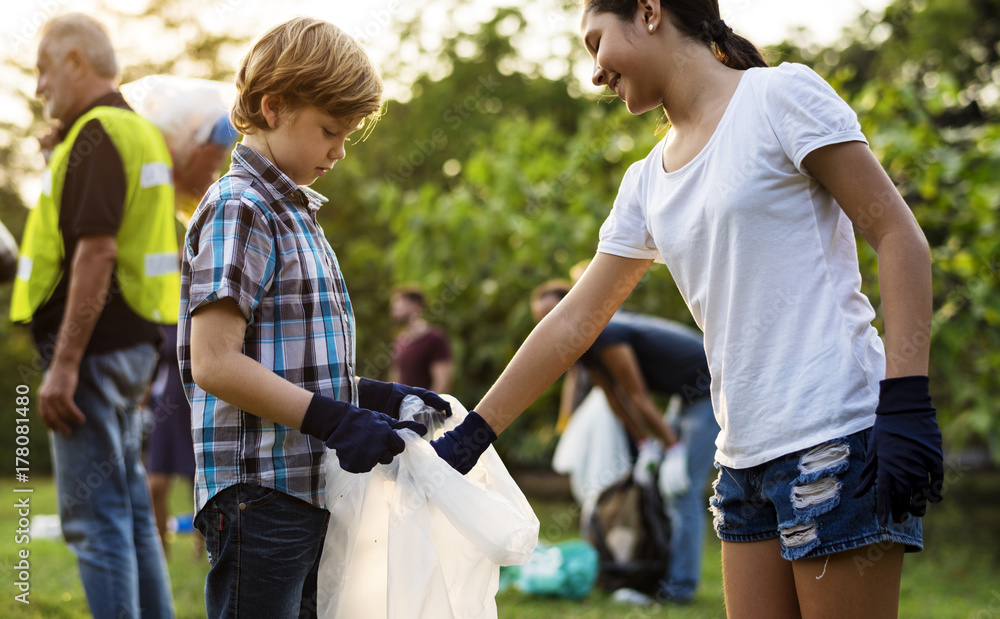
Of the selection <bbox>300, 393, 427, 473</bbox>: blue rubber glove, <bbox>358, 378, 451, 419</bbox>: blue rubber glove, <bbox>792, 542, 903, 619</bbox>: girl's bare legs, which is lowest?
<bbox>792, 542, 903, 619</bbox>: girl's bare legs

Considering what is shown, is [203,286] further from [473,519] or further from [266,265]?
[473,519]

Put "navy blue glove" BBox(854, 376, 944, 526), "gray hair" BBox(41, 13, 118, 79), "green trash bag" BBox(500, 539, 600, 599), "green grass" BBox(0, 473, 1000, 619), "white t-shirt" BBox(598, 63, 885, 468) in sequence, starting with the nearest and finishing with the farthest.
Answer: "navy blue glove" BBox(854, 376, 944, 526) → "white t-shirt" BBox(598, 63, 885, 468) → "gray hair" BBox(41, 13, 118, 79) → "green grass" BBox(0, 473, 1000, 619) → "green trash bag" BBox(500, 539, 600, 599)

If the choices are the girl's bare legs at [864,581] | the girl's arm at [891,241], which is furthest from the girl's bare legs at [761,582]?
the girl's arm at [891,241]

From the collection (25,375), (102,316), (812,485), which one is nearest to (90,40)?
(102,316)

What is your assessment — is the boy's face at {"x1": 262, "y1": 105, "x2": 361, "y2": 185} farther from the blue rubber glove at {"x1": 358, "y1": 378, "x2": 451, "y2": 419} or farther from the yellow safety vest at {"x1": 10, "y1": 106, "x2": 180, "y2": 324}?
the yellow safety vest at {"x1": 10, "y1": 106, "x2": 180, "y2": 324}

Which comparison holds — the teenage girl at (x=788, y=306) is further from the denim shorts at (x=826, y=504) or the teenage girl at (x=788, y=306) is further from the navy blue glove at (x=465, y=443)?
the navy blue glove at (x=465, y=443)

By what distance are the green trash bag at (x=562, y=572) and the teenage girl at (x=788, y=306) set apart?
10.2 ft

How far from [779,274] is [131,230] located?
198 centimetres

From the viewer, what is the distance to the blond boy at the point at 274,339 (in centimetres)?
141

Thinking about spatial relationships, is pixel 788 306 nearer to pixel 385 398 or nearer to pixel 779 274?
pixel 779 274

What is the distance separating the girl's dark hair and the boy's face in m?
0.54

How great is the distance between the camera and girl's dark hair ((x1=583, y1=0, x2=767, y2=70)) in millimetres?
1537

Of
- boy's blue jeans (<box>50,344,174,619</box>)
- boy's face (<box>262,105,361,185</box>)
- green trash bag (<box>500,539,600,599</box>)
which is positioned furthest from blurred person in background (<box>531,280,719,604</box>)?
boy's face (<box>262,105,361,185</box>)

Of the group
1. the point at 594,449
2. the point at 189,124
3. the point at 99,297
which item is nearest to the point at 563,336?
the point at 99,297
